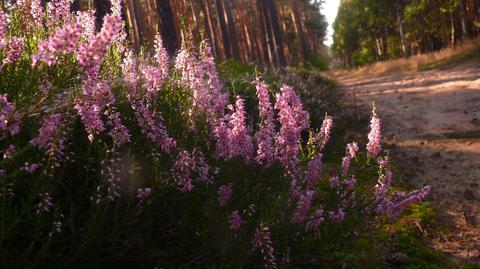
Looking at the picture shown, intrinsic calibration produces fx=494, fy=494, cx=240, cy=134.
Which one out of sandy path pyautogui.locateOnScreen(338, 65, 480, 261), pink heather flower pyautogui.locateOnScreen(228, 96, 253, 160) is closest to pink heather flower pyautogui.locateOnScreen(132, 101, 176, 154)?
pink heather flower pyautogui.locateOnScreen(228, 96, 253, 160)

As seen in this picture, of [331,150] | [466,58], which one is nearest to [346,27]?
[466,58]

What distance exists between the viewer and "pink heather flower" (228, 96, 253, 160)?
308 cm

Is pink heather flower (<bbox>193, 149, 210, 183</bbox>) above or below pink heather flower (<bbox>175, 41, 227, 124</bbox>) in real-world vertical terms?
below

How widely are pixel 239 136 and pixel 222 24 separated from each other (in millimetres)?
26299

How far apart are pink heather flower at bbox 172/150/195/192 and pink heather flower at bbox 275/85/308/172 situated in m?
0.63

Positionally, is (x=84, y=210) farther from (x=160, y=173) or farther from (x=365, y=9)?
(x=365, y=9)

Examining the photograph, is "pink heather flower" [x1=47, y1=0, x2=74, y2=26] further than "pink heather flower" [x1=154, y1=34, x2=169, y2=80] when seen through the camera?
Yes

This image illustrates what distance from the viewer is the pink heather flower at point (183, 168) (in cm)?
277

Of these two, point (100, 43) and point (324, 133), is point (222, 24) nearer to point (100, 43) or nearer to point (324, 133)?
point (324, 133)

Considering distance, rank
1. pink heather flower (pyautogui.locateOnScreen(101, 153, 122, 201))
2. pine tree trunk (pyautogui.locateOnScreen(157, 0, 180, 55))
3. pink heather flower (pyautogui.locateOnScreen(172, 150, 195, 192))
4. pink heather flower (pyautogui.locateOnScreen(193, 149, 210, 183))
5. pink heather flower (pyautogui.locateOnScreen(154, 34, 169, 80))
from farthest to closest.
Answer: pine tree trunk (pyautogui.locateOnScreen(157, 0, 180, 55))
pink heather flower (pyautogui.locateOnScreen(154, 34, 169, 80))
pink heather flower (pyautogui.locateOnScreen(193, 149, 210, 183))
pink heather flower (pyautogui.locateOnScreen(172, 150, 195, 192))
pink heather flower (pyautogui.locateOnScreen(101, 153, 122, 201))

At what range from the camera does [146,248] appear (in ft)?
9.75

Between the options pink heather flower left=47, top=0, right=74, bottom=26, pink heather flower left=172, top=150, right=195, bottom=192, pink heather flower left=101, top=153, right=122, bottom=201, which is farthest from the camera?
pink heather flower left=47, top=0, right=74, bottom=26

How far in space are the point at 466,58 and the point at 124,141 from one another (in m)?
23.0

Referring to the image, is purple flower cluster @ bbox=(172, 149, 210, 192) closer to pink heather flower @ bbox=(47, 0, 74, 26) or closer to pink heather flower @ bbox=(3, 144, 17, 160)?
pink heather flower @ bbox=(3, 144, 17, 160)
